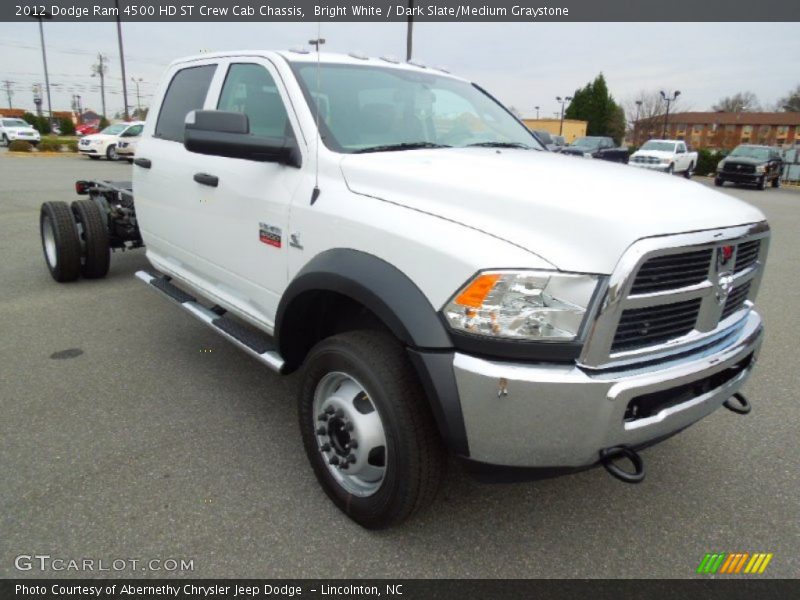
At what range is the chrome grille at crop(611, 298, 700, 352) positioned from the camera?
6.56 feet

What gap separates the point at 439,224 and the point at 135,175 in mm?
3341

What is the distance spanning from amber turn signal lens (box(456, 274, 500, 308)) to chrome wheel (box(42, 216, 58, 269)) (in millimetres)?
5401

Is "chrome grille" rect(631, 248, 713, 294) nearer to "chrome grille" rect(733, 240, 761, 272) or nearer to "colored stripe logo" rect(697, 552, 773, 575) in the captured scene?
"chrome grille" rect(733, 240, 761, 272)

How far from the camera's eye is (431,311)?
6.66 ft

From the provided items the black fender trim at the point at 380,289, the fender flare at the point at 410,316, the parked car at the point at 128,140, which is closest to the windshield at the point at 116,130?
the parked car at the point at 128,140

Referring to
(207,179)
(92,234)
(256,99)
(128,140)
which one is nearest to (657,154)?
(128,140)

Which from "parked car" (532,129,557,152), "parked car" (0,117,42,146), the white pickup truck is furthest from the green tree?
"parked car" (532,129,557,152)

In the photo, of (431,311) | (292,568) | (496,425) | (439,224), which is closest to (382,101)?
(439,224)

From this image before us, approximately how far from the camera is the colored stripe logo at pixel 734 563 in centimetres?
233

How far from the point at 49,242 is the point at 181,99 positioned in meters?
3.02

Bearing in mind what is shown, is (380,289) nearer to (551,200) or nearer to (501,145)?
(551,200)

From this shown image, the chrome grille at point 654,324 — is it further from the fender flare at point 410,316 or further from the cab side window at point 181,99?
the cab side window at point 181,99

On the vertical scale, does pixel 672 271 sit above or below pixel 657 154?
below
